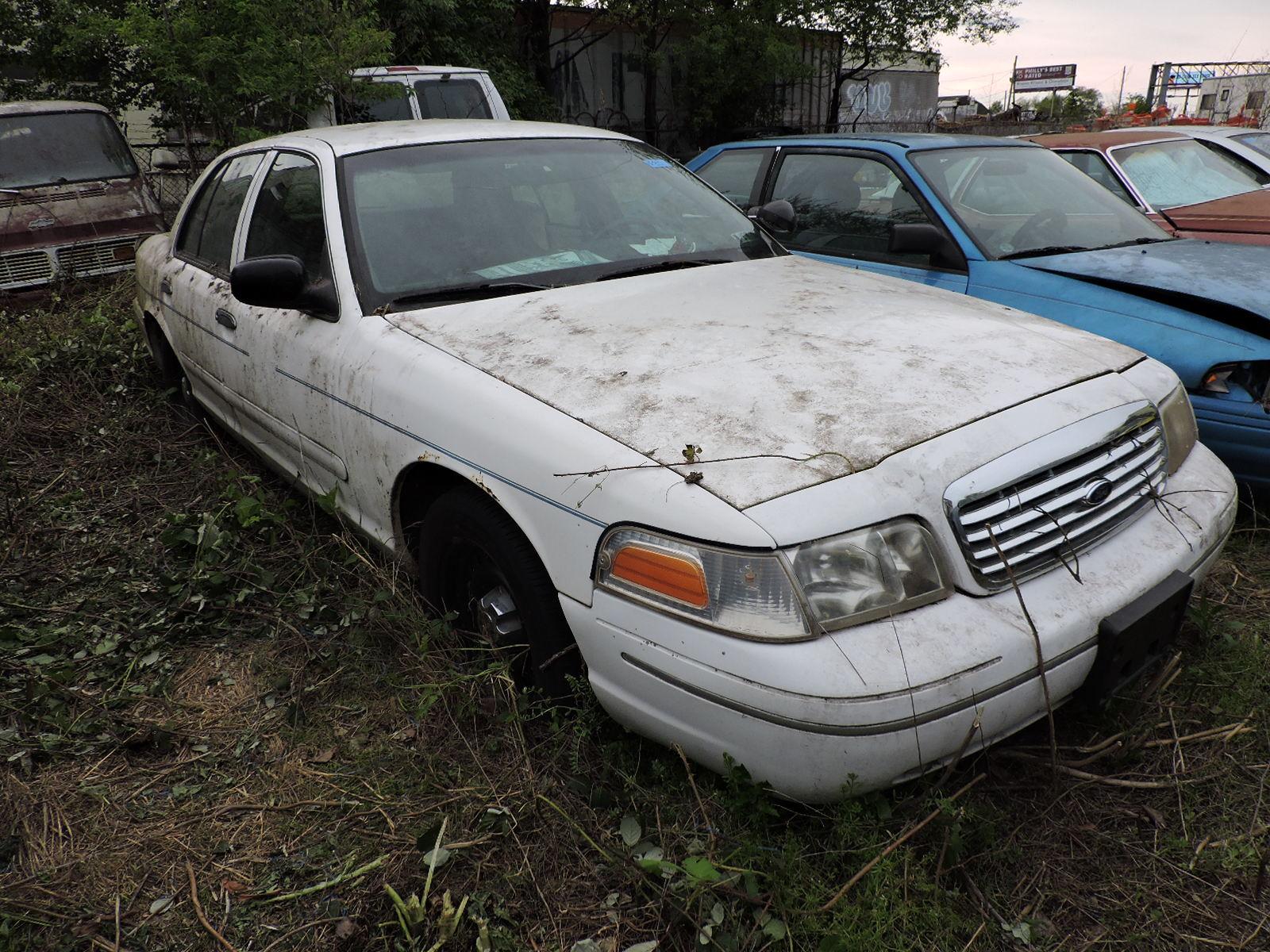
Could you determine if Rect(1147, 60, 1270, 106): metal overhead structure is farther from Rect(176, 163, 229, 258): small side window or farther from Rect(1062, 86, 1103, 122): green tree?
Rect(176, 163, 229, 258): small side window

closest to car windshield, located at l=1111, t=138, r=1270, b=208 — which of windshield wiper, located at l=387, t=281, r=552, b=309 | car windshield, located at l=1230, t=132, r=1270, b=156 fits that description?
car windshield, located at l=1230, t=132, r=1270, b=156

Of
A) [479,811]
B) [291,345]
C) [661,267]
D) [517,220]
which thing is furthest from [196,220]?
[479,811]

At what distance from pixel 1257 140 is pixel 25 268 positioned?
10.7 metres

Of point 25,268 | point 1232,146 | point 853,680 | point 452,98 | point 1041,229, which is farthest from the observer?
point 452,98

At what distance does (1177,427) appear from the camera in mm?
2559

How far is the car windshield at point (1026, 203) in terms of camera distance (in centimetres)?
432

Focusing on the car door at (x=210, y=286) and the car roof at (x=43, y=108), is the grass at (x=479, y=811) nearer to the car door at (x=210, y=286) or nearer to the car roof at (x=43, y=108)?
the car door at (x=210, y=286)

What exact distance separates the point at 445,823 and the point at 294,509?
192 centimetres

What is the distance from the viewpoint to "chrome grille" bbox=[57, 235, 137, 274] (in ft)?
23.8

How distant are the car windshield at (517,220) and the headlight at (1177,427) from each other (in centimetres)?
150

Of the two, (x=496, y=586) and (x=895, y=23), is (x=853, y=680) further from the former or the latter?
(x=895, y=23)

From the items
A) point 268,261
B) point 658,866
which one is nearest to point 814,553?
point 658,866

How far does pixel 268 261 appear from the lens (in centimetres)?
277

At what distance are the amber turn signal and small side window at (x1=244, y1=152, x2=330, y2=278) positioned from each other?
161 centimetres
